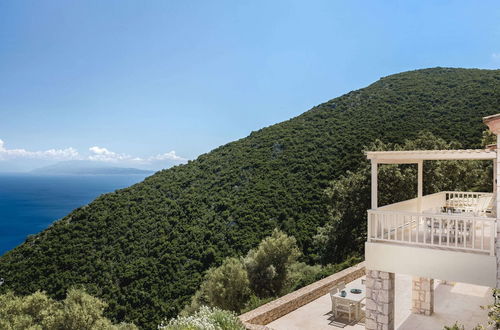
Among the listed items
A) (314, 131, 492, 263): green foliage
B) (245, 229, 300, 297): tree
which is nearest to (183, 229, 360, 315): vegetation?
(245, 229, 300, 297): tree

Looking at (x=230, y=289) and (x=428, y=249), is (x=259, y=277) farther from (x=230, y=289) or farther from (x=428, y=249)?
(x=428, y=249)

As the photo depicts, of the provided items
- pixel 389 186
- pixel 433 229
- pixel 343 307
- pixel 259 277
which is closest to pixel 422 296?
pixel 343 307

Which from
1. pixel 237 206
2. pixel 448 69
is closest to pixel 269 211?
pixel 237 206

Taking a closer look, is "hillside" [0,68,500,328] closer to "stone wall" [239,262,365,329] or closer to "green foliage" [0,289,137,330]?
"stone wall" [239,262,365,329]

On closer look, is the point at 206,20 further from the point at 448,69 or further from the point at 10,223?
the point at 10,223

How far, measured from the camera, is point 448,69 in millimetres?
44344

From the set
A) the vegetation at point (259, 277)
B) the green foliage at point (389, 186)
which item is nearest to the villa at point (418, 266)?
the vegetation at point (259, 277)

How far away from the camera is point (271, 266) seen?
50.0 feet

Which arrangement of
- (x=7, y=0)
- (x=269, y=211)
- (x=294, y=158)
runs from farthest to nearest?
1. (x=294, y=158)
2. (x=269, y=211)
3. (x=7, y=0)

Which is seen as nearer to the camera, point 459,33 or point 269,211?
point 269,211

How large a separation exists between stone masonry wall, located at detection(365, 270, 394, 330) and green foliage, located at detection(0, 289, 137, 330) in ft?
31.5

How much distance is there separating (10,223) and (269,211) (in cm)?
7130

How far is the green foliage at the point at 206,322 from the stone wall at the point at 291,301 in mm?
975

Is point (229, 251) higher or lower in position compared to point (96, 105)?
lower
